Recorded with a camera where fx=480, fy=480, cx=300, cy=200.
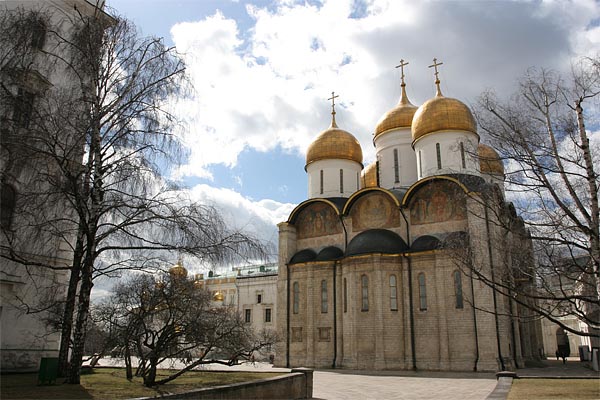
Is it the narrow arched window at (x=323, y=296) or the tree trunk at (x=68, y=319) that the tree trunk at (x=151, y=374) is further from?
the narrow arched window at (x=323, y=296)

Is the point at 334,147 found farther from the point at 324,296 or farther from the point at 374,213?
the point at 324,296

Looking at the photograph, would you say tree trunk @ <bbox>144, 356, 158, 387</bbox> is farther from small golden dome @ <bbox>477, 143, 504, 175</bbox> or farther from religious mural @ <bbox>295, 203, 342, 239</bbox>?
religious mural @ <bbox>295, 203, 342, 239</bbox>

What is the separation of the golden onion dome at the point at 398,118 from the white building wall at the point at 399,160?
0.88ft

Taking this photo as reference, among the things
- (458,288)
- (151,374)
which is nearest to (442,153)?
(458,288)

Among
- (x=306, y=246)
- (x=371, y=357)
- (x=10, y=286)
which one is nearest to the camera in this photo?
(x=10, y=286)

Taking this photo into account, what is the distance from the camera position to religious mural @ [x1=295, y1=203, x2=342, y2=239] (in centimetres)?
2314

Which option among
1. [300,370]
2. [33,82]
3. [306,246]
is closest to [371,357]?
[306,246]

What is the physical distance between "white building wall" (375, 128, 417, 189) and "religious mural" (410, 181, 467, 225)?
397cm

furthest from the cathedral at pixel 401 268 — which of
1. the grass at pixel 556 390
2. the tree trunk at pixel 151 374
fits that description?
the tree trunk at pixel 151 374

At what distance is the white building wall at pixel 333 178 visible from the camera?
82.0ft

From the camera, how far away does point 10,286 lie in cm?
1029

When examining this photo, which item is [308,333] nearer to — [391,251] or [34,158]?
[391,251]

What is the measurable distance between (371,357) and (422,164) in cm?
905

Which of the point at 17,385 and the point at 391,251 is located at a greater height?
the point at 391,251
